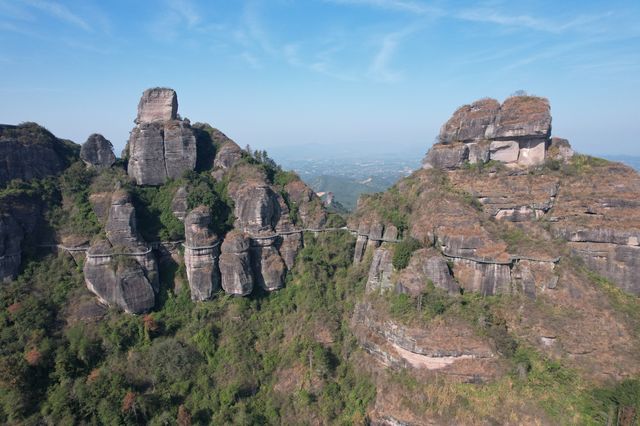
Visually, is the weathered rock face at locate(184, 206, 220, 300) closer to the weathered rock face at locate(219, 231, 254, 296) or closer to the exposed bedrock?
the weathered rock face at locate(219, 231, 254, 296)

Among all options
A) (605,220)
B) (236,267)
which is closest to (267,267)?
(236,267)

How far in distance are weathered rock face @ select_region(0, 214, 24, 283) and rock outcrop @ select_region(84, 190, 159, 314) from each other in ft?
15.7

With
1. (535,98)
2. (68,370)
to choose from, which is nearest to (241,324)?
(68,370)

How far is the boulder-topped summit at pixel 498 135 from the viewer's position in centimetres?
3250

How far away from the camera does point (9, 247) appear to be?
93.1ft

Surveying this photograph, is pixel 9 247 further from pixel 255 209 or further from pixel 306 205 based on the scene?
pixel 306 205

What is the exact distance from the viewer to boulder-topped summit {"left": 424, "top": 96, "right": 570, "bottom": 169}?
32500 millimetres

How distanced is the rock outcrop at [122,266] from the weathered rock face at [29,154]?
29.5ft

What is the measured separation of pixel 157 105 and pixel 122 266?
720 inches

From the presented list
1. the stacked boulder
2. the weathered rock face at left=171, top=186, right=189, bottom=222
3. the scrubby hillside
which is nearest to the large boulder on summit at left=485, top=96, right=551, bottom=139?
the scrubby hillside

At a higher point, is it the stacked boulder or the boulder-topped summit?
the boulder-topped summit

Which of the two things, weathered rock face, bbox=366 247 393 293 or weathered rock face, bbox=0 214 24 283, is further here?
weathered rock face, bbox=366 247 393 293

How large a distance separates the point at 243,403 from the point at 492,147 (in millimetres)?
29321

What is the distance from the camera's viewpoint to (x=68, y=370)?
24641 mm
